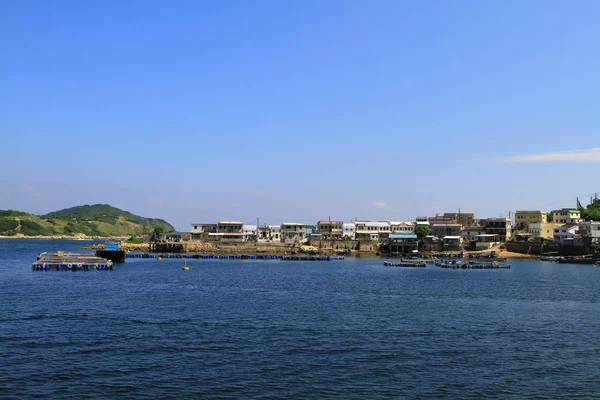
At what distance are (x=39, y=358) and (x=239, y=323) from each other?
15064mm

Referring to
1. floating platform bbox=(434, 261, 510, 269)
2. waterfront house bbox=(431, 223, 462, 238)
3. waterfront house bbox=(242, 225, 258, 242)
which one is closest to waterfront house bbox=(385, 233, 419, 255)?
waterfront house bbox=(431, 223, 462, 238)

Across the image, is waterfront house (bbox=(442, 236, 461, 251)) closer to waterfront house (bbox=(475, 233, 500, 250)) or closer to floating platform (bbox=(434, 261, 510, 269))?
waterfront house (bbox=(475, 233, 500, 250))

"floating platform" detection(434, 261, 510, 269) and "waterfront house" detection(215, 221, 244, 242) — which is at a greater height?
"waterfront house" detection(215, 221, 244, 242)

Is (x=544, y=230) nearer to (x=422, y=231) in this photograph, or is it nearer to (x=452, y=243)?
(x=452, y=243)

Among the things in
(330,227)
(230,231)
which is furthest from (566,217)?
(230,231)

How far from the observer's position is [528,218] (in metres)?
162

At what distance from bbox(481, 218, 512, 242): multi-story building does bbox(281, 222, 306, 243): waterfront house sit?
170 ft

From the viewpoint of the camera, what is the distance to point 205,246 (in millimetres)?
152625

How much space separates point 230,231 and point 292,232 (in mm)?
17971

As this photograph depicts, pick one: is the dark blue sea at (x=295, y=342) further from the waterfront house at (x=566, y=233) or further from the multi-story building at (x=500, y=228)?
the multi-story building at (x=500, y=228)

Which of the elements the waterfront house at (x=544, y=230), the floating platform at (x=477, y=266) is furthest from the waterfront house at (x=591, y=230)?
the floating platform at (x=477, y=266)

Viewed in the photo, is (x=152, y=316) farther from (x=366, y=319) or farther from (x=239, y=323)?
(x=366, y=319)

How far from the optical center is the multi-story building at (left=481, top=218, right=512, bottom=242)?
153m

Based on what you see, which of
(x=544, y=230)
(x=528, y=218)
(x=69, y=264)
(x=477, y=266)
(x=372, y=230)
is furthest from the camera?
(x=372, y=230)
